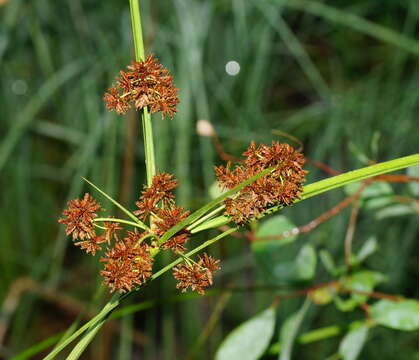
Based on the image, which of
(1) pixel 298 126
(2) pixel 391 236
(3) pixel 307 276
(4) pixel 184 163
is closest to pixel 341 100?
(1) pixel 298 126

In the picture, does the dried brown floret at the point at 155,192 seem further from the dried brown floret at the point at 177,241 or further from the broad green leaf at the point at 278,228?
the broad green leaf at the point at 278,228

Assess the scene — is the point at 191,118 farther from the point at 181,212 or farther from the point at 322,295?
the point at 181,212

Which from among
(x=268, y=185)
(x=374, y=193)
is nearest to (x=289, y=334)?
(x=374, y=193)

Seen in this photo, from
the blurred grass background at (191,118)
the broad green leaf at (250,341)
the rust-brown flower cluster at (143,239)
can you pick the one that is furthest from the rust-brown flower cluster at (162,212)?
the blurred grass background at (191,118)

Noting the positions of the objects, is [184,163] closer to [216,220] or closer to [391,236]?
[391,236]

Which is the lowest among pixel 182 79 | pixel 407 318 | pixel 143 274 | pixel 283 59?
pixel 143 274

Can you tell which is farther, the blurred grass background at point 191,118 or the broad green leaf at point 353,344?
the blurred grass background at point 191,118
